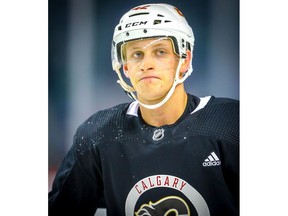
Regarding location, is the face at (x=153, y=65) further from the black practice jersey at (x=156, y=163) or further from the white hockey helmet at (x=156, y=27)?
the black practice jersey at (x=156, y=163)

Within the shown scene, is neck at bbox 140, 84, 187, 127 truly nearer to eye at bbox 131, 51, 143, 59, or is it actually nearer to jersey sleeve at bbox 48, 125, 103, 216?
eye at bbox 131, 51, 143, 59

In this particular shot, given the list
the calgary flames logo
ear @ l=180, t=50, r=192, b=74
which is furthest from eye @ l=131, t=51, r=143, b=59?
the calgary flames logo

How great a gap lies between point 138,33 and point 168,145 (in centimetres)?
59

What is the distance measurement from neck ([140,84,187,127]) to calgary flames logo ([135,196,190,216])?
1.28ft

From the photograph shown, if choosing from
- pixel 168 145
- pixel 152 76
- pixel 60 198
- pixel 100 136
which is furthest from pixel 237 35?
pixel 60 198

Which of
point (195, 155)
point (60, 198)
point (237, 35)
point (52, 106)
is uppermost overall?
point (237, 35)

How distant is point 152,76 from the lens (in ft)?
9.42

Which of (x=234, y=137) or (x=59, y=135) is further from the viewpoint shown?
(x=59, y=135)

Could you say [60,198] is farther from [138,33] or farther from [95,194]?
[138,33]

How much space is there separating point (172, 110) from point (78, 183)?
65 cm

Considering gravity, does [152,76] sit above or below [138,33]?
below

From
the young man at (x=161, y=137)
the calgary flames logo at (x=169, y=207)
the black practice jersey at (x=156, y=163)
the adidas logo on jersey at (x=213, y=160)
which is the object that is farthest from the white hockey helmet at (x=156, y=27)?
the calgary flames logo at (x=169, y=207)

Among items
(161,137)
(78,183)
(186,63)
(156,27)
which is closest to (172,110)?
(161,137)

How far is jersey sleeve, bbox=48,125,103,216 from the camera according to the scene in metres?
3.03
